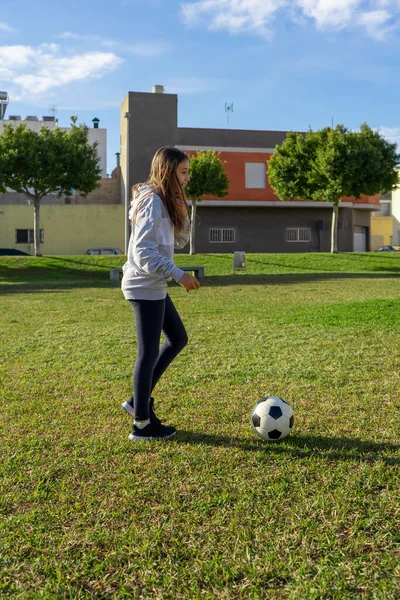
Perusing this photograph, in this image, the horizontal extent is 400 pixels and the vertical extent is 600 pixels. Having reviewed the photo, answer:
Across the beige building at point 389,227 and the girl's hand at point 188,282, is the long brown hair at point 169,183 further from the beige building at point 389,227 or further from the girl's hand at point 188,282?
the beige building at point 389,227

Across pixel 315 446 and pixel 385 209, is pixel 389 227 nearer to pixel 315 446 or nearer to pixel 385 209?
pixel 385 209

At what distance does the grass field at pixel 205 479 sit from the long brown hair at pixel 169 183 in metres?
1.49

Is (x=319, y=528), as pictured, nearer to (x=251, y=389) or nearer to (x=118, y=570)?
(x=118, y=570)

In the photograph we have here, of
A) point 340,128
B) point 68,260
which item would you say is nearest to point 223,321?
point 68,260

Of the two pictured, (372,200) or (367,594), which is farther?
(372,200)

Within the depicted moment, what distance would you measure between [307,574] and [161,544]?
63 centimetres

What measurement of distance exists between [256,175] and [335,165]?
11.7 m

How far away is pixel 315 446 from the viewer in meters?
3.83

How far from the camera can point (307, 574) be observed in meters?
2.35

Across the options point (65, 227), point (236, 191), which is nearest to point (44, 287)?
point (65, 227)

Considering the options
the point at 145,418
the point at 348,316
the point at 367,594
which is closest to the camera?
the point at 367,594

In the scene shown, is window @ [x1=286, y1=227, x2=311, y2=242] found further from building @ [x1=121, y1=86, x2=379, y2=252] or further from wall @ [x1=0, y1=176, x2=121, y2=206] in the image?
wall @ [x1=0, y1=176, x2=121, y2=206]

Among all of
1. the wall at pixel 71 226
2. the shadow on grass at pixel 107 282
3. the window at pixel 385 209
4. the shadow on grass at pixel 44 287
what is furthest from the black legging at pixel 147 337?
the window at pixel 385 209

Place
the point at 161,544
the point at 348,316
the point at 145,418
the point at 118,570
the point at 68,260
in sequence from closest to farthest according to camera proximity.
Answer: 1. the point at 118,570
2. the point at 161,544
3. the point at 145,418
4. the point at 348,316
5. the point at 68,260
